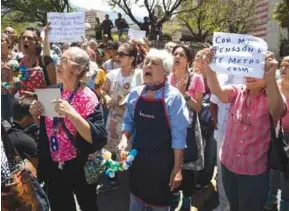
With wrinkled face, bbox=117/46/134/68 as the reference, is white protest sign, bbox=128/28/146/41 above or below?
above

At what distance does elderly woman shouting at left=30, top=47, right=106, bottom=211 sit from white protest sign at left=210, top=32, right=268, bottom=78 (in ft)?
3.06

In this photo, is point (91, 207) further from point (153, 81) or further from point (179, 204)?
point (179, 204)

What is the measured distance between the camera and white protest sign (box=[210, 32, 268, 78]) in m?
2.73

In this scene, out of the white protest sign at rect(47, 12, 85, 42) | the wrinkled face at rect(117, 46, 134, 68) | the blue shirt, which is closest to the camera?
the blue shirt

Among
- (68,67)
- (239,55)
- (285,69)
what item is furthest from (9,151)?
(285,69)

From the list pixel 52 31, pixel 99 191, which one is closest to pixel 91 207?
pixel 99 191

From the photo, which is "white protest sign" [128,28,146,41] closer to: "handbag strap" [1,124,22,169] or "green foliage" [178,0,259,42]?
"handbag strap" [1,124,22,169]

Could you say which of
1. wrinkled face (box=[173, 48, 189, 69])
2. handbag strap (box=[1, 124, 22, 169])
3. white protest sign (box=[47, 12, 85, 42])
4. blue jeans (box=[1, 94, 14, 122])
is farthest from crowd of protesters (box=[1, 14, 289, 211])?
white protest sign (box=[47, 12, 85, 42])

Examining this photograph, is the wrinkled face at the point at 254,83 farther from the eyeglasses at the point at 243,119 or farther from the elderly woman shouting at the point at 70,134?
the elderly woman shouting at the point at 70,134

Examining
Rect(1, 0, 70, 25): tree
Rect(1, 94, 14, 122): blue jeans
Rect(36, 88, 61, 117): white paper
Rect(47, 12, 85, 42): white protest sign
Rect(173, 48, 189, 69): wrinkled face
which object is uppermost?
Rect(1, 0, 70, 25): tree

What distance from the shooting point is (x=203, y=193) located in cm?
480

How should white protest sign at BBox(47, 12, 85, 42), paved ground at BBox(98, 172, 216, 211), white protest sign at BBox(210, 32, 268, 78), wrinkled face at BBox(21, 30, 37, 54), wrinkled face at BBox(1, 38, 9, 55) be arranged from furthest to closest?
1. white protest sign at BBox(47, 12, 85, 42)
2. wrinkled face at BBox(1, 38, 9, 55)
3. paved ground at BBox(98, 172, 216, 211)
4. wrinkled face at BBox(21, 30, 37, 54)
5. white protest sign at BBox(210, 32, 268, 78)

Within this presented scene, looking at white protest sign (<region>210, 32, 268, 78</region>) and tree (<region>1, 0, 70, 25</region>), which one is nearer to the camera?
white protest sign (<region>210, 32, 268, 78</region>)

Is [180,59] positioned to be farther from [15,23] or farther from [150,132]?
[15,23]
